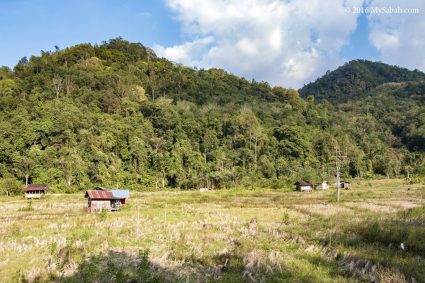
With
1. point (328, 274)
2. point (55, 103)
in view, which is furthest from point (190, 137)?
point (328, 274)

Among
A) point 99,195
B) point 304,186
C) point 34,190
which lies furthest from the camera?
point 304,186

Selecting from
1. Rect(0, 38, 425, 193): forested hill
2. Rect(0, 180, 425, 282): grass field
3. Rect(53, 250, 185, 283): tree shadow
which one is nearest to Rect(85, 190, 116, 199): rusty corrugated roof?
Rect(0, 180, 425, 282): grass field

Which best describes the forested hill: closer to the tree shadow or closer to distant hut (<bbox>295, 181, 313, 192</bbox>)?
distant hut (<bbox>295, 181, 313, 192</bbox>)

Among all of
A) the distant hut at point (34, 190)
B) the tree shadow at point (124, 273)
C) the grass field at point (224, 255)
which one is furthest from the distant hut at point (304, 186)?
the tree shadow at point (124, 273)

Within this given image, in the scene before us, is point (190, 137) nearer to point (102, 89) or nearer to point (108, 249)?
point (102, 89)

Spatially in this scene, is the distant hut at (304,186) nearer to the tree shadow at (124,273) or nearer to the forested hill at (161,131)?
the forested hill at (161,131)

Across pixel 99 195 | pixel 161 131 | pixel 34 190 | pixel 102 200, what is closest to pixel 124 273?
pixel 99 195

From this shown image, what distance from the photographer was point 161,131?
3814 inches

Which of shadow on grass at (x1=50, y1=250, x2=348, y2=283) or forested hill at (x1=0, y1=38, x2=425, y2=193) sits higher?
forested hill at (x1=0, y1=38, x2=425, y2=193)

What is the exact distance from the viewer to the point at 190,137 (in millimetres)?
100438

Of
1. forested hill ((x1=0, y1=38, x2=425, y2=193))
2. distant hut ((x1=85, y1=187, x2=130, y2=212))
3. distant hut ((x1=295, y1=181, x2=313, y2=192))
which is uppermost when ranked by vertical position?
forested hill ((x1=0, y1=38, x2=425, y2=193))

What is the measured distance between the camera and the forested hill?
74812 millimetres

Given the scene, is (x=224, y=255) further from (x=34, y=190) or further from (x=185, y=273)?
(x=34, y=190)

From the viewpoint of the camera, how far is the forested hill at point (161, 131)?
245 feet
